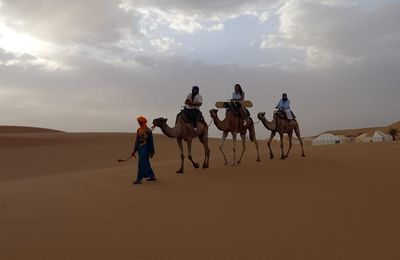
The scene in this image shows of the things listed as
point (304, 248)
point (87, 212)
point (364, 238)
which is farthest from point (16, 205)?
point (364, 238)

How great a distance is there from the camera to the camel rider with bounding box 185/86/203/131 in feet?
37.8

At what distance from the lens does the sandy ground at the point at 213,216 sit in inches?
198

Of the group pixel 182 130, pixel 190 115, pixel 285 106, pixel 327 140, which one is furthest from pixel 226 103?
pixel 327 140

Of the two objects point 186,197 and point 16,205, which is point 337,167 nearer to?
point 186,197

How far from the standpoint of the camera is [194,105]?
11.7 metres

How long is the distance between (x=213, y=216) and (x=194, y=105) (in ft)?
18.4

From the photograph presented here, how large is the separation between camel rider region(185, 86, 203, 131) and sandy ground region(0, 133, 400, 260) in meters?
1.45

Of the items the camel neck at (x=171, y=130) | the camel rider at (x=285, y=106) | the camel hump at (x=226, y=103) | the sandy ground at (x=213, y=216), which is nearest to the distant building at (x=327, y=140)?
the camel rider at (x=285, y=106)

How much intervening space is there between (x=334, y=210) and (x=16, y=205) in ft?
17.6

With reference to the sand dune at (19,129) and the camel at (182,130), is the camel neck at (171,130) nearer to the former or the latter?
the camel at (182,130)

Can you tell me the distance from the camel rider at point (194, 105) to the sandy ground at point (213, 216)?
1.45 m

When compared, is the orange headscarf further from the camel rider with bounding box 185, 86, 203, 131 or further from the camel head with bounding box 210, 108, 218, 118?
the camel head with bounding box 210, 108, 218, 118

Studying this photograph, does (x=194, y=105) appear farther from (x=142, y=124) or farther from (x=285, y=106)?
(x=285, y=106)

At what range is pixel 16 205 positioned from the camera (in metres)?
7.41
